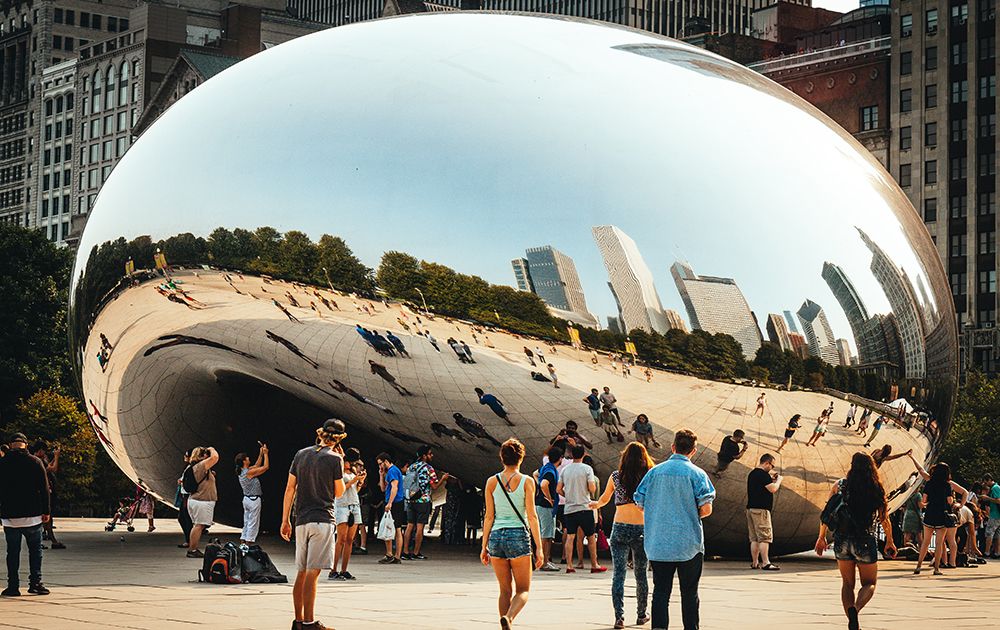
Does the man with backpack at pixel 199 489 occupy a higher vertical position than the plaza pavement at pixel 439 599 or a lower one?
higher

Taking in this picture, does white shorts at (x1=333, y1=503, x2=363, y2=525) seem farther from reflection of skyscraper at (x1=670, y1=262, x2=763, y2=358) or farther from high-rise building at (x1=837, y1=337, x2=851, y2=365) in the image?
high-rise building at (x1=837, y1=337, x2=851, y2=365)

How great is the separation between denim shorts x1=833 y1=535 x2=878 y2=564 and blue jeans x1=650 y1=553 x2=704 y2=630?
6.27 ft

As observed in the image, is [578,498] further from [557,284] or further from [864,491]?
[864,491]

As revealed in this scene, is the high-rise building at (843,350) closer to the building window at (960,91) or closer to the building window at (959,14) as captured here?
the building window at (960,91)

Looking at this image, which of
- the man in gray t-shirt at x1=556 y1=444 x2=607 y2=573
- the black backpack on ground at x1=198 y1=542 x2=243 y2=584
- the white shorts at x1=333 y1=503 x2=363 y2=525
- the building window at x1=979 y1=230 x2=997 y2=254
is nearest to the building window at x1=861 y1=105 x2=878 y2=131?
the building window at x1=979 y1=230 x2=997 y2=254

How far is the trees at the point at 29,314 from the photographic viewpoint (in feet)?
192

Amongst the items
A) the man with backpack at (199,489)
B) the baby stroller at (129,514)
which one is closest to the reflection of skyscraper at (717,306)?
the man with backpack at (199,489)

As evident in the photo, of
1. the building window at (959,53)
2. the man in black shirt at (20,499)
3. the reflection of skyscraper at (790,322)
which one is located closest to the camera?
the man in black shirt at (20,499)

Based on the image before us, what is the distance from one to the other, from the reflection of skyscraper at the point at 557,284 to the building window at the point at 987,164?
8449 cm

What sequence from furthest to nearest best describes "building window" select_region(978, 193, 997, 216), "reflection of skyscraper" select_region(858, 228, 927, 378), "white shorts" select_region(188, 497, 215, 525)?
1. "building window" select_region(978, 193, 997, 216)
2. "white shorts" select_region(188, 497, 215, 525)
3. "reflection of skyscraper" select_region(858, 228, 927, 378)

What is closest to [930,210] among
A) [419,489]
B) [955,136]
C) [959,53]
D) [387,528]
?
[955,136]

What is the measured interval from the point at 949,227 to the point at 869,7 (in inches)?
915

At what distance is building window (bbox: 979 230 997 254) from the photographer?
97600 millimetres

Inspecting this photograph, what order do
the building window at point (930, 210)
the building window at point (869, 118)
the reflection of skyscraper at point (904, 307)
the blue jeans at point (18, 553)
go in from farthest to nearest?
1. the building window at point (869, 118)
2. the building window at point (930, 210)
3. the reflection of skyscraper at point (904, 307)
4. the blue jeans at point (18, 553)
